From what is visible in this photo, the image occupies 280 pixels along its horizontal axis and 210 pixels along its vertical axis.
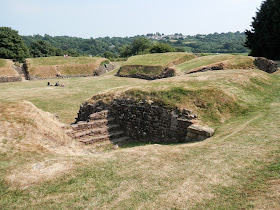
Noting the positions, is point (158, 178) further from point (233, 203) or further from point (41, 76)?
point (41, 76)

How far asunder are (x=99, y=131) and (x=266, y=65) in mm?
21058

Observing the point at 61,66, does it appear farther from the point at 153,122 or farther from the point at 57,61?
the point at 153,122

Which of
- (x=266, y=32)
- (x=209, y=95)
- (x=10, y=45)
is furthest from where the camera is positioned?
(x=10, y=45)

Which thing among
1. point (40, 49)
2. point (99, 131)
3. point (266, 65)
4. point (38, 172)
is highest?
point (40, 49)

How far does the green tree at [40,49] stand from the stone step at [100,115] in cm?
7136

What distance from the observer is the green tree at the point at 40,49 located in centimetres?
7520

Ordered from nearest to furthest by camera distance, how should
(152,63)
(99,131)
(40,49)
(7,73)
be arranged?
(99,131)
(7,73)
(152,63)
(40,49)

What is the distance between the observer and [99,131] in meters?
12.1

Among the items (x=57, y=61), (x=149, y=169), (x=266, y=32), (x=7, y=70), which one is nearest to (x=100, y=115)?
(x=149, y=169)

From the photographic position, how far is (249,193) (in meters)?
4.62

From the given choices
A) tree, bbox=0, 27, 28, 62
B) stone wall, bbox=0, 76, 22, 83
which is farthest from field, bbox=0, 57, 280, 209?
tree, bbox=0, 27, 28, 62

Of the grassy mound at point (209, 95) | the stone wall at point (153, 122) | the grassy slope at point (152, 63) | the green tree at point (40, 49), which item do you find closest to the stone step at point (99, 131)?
the stone wall at point (153, 122)

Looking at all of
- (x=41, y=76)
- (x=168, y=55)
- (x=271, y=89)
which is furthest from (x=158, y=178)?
(x=41, y=76)

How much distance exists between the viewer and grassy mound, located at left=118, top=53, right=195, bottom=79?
121 feet
